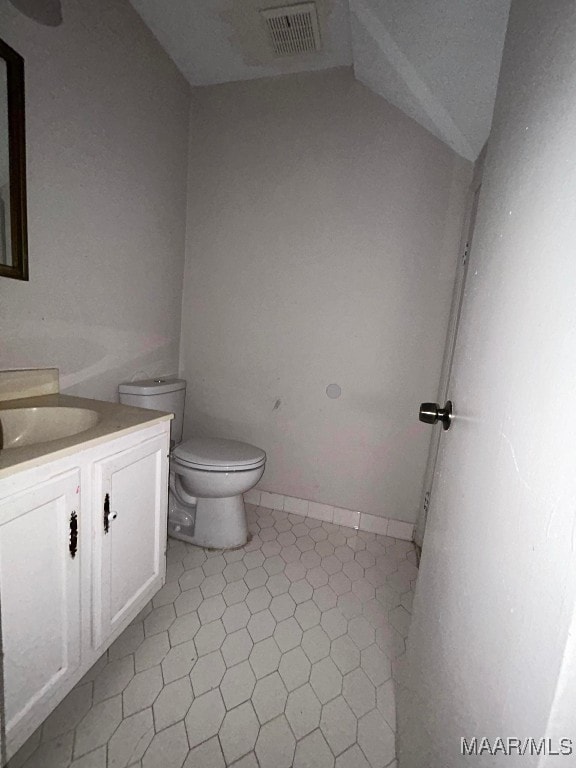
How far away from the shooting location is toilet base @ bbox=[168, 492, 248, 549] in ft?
5.22

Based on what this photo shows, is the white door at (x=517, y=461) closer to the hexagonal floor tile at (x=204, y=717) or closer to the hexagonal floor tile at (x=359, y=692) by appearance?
the hexagonal floor tile at (x=359, y=692)

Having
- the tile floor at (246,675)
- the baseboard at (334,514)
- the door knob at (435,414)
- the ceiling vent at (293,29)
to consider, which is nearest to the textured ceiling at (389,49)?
the ceiling vent at (293,29)

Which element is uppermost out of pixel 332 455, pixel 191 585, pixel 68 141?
pixel 68 141

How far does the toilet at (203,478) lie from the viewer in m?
1.46

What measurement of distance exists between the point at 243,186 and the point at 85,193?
84 centimetres

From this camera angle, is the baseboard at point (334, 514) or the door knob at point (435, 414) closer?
the door knob at point (435, 414)

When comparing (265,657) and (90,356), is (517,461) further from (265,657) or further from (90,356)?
(90,356)

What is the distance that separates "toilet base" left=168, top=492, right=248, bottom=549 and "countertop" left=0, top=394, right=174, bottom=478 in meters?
0.70

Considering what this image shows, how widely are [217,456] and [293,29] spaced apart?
192 centimetres

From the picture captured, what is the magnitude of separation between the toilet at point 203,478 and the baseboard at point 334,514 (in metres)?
0.34

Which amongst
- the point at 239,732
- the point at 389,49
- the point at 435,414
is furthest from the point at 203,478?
the point at 389,49

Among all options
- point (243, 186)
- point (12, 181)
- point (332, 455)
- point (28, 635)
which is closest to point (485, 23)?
point (243, 186)

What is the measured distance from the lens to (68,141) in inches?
46.0

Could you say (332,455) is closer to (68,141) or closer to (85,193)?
(85,193)
